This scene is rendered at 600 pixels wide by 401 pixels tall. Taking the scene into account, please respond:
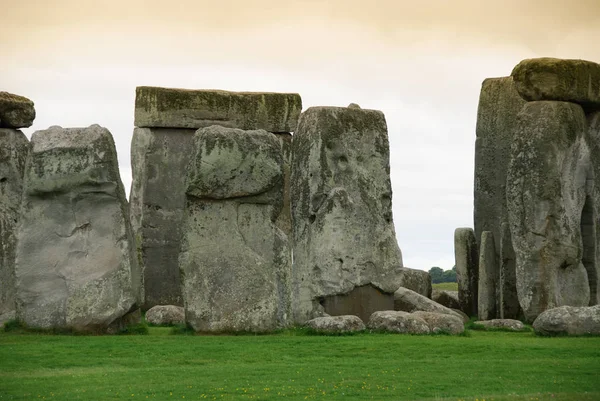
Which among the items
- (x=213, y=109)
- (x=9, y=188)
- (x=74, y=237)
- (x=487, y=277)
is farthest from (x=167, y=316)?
(x=213, y=109)

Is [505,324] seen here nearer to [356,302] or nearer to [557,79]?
[356,302]

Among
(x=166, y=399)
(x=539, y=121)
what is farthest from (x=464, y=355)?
(x=539, y=121)

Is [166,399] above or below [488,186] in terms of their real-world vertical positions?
below

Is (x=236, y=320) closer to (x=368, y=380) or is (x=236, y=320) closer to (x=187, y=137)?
(x=368, y=380)

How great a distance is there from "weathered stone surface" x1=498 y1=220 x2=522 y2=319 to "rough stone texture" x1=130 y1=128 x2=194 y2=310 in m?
6.92

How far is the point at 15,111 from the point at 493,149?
9.46 m

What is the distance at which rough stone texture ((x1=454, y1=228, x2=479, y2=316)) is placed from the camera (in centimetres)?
3120

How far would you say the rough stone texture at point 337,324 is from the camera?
2395 centimetres

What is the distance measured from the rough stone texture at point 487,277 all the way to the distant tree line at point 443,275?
86.5 ft

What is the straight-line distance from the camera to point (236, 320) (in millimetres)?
23609

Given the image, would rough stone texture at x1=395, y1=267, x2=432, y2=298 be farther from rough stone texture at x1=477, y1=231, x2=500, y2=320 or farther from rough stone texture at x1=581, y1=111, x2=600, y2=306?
rough stone texture at x1=581, y1=111, x2=600, y2=306

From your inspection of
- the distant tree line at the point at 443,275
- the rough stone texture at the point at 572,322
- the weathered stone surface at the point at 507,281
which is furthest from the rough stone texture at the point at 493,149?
the distant tree line at the point at 443,275

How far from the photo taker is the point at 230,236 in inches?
932

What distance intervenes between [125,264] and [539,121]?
8162mm
